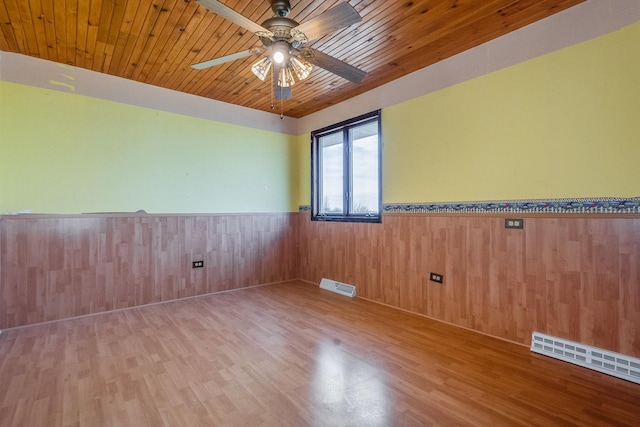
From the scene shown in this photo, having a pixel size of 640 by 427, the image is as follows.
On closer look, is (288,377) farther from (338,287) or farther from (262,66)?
(262,66)

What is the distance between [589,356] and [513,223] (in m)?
1.09

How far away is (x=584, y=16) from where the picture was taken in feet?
7.52

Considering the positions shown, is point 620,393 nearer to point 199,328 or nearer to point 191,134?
point 199,328

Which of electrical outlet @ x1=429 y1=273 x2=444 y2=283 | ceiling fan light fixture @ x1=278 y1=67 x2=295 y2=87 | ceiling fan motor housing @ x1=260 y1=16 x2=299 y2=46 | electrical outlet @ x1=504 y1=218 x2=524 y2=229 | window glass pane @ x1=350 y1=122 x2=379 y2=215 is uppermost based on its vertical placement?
ceiling fan motor housing @ x1=260 y1=16 x2=299 y2=46

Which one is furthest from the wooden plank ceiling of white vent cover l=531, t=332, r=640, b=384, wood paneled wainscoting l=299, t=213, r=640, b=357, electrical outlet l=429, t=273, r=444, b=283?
white vent cover l=531, t=332, r=640, b=384

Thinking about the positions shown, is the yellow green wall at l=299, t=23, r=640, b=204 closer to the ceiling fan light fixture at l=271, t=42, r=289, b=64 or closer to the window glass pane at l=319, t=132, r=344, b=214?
the window glass pane at l=319, t=132, r=344, b=214

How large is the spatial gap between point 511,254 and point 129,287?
412cm

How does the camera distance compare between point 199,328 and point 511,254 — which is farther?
point 199,328

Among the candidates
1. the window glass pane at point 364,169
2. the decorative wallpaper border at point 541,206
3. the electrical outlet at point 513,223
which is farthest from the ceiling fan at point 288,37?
the electrical outlet at point 513,223

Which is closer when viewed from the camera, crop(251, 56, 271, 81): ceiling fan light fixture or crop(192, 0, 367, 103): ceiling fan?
crop(192, 0, 367, 103): ceiling fan

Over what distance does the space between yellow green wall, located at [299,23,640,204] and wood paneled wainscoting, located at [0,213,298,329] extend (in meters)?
2.49

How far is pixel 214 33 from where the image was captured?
2682 millimetres

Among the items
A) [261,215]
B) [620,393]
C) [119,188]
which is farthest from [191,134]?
[620,393]

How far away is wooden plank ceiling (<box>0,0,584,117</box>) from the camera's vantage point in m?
2.35
